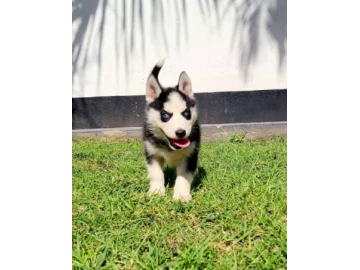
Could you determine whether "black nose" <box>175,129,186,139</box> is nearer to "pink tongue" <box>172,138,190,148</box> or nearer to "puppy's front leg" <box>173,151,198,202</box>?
"pink tongue" <box>172,138,190,148</box>

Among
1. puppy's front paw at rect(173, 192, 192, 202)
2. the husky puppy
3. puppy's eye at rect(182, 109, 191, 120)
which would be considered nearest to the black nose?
the husky puppy

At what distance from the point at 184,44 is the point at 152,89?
0.29m

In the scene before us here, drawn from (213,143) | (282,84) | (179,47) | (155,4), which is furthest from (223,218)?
(155,4)

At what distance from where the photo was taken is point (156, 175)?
7.80 ft

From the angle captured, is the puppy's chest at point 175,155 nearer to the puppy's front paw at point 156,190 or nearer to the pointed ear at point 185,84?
the puppy's front paw at point 156,190

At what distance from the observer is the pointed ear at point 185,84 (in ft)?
7.11

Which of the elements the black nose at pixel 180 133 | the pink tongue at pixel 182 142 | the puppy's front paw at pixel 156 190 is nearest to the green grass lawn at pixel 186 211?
the puppy's front paw at pixel 156 190

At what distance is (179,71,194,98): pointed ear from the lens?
217cm

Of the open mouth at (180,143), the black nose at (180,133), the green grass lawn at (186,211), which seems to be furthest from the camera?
the open mouth at (180,143)

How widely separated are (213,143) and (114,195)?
594 millimetres

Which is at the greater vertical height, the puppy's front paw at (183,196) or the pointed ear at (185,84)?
the pointed ear at (185,84)

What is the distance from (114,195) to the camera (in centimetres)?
223

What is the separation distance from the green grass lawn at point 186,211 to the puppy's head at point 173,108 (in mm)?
244

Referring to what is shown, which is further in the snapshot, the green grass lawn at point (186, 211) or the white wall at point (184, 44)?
the white wall at point (184, 44)
